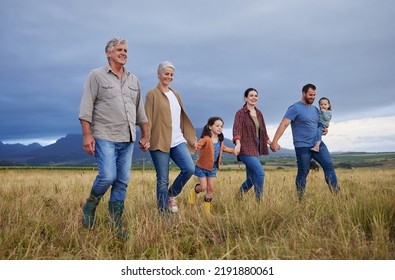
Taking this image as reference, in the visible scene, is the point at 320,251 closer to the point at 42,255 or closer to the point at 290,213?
the point at 290,213

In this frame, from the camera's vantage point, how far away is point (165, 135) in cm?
532

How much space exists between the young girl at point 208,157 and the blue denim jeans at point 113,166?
66.8 inches

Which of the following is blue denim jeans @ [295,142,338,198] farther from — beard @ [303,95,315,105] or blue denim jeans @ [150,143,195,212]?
blue denim jeans @ [150,143,195,212]

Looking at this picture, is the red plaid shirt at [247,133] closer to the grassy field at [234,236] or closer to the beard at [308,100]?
the beard at [308,100]

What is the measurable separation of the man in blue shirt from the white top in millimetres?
1962

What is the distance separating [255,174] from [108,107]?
9.50ft

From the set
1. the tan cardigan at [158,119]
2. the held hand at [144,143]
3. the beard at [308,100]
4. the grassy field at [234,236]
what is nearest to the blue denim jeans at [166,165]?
the tan cardigan at [158,119]

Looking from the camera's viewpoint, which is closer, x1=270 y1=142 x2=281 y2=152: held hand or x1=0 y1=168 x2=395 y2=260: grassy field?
x1=0 y1=168 x2=395 y2=260: grassy field

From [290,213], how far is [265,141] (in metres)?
2.43

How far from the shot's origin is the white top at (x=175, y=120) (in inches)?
214

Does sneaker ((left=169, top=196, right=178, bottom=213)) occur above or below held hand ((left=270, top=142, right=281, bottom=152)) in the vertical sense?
below

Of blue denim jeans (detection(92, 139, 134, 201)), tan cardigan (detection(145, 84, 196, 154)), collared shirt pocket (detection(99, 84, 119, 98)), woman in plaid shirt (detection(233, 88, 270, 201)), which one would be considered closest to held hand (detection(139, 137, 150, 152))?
tan cardigan (detection(145, 84, 196, 154))

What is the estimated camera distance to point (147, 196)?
688 centimetres

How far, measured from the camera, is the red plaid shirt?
6465 millimetres
